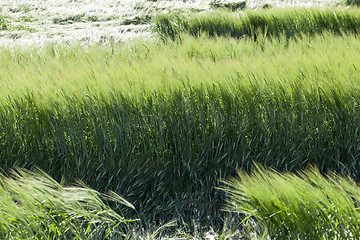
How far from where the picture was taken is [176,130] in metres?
1.79

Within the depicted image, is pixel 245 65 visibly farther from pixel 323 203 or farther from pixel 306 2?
pixel 306 2

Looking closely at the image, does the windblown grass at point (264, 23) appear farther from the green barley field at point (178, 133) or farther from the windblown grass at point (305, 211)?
the windblown grass at point (305, 211)

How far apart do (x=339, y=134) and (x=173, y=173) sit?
946mm

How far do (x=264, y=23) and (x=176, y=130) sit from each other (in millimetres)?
2857

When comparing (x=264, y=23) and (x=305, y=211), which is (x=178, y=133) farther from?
(x=264, y=23)

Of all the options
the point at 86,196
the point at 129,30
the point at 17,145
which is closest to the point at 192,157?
the point at 86,196

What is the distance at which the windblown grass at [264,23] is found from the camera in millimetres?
3947

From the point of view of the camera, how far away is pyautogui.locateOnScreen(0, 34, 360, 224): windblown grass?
1761 millimetres

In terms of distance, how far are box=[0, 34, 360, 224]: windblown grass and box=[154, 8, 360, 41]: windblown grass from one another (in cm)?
216

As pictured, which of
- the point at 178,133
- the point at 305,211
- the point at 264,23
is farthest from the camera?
the point at 264,23

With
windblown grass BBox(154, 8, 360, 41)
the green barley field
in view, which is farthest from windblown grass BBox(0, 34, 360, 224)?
windblown grass BBox(154, 8, 360, 41)

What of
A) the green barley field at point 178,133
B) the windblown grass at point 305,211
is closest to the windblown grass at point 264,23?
the green barley field at point 178,133

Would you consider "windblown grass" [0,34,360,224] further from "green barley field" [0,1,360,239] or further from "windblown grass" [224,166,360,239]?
"windblown grass" [224,166,360,239]

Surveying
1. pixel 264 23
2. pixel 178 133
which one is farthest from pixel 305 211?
pixel 264 23
